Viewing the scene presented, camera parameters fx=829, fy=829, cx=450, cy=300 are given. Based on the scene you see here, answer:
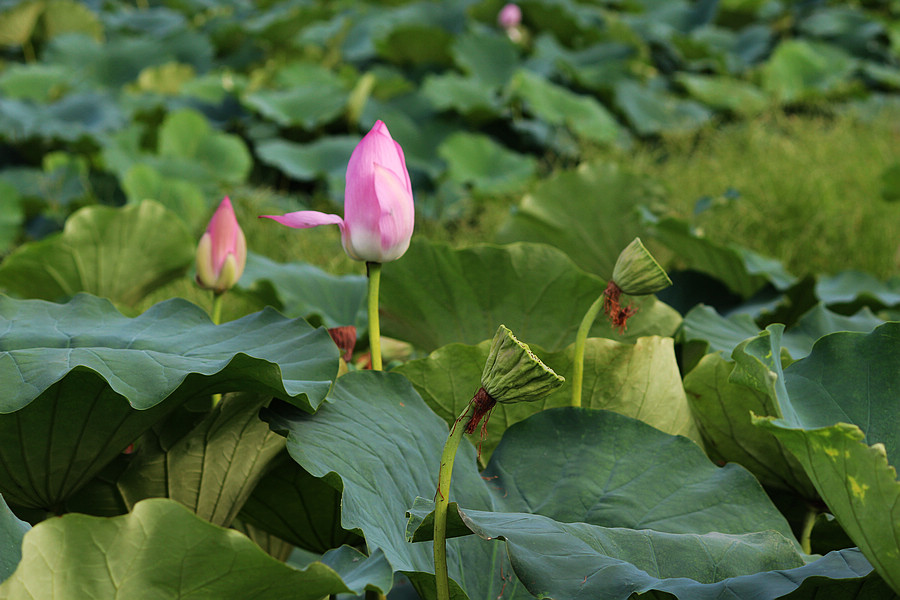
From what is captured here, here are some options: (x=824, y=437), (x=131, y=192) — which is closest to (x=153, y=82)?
(x=131, y=192)

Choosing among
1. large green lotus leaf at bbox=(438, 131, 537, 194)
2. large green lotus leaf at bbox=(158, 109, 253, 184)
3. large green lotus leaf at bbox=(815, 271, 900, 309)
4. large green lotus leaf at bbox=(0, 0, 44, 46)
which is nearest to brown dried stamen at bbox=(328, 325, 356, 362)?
large green lotus leaf at bbox=(815, 271, 900, 309)

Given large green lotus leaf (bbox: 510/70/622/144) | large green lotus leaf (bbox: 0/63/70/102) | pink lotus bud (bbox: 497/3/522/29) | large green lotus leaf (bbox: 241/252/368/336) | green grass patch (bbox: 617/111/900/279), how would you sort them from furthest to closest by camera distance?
pink lotus bud (bbox: 497/3/522/29)
large green lotus leaf (bbox: 0/63/70/102)
large green lotus leaf (bbox: 510/70/622/144)
green grass patch (bbox: 617/111/900/279)
large green lotus leaf (bbox: 241/252/368/336)

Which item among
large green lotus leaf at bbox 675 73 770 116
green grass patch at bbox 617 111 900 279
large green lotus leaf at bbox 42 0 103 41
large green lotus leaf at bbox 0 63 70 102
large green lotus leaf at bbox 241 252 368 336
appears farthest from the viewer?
large green lotus leaf at bbox 42 0 103 41

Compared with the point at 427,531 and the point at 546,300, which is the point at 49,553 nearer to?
the point at 427,531

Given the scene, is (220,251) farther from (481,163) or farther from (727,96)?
(727,96)

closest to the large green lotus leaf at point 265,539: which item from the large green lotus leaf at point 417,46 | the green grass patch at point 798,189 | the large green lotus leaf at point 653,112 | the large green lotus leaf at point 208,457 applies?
the large green lotus leaf at point 208,457

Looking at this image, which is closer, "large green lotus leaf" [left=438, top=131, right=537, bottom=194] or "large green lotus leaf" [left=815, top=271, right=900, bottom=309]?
"large green lotus leaf" [left=815, top=271, right=900, bottom=309]

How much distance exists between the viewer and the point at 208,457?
2.37 ft

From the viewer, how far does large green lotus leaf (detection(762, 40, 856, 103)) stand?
4.14 m

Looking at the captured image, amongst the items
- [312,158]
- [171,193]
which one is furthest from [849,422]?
[312,158]

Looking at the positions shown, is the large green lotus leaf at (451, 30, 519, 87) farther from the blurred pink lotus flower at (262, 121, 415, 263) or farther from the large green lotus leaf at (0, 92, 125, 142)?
the blurred pink lotus flower at (262, 121, 415, 263)

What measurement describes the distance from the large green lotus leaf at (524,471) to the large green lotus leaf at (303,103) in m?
2.80

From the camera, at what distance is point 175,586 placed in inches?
19.9

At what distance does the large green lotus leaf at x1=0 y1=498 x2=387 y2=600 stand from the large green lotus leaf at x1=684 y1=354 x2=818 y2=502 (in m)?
0.49
